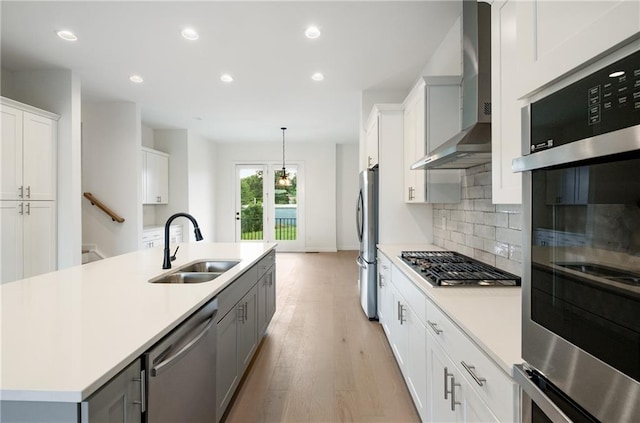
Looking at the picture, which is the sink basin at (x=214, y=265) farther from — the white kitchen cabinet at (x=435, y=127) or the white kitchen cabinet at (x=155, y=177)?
the white kitchen cabinet at (x=155, y=177)

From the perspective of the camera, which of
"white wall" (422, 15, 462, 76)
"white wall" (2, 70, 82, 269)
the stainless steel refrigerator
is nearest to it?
"white wall" (422, 15, 462, 76)

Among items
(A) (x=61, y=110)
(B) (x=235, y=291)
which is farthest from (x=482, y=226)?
(A) (x=61, y=110)

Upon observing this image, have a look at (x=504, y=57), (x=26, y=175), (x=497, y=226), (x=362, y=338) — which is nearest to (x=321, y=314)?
(x=362, y=338)

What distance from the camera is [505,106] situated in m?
1.39

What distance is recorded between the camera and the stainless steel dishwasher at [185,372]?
108 cm

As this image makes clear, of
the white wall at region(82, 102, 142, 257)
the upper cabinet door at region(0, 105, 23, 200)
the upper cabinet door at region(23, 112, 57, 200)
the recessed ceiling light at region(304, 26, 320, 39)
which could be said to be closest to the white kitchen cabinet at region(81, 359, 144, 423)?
the recessed ceiling light at region(304, 26, 320, 39)

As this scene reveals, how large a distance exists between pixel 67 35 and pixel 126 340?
11.5ft

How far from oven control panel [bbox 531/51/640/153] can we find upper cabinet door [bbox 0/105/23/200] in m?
4.51

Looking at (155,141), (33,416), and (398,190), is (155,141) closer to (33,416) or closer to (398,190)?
(398,190)

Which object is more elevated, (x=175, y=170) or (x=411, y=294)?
(x=175, y=170)

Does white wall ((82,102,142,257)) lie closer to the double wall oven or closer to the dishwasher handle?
the dishwasher handle

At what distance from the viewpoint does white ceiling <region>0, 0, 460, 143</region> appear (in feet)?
8.82

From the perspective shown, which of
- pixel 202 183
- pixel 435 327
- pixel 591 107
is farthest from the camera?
pixel 202 183

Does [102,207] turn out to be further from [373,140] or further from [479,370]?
[479,370]
